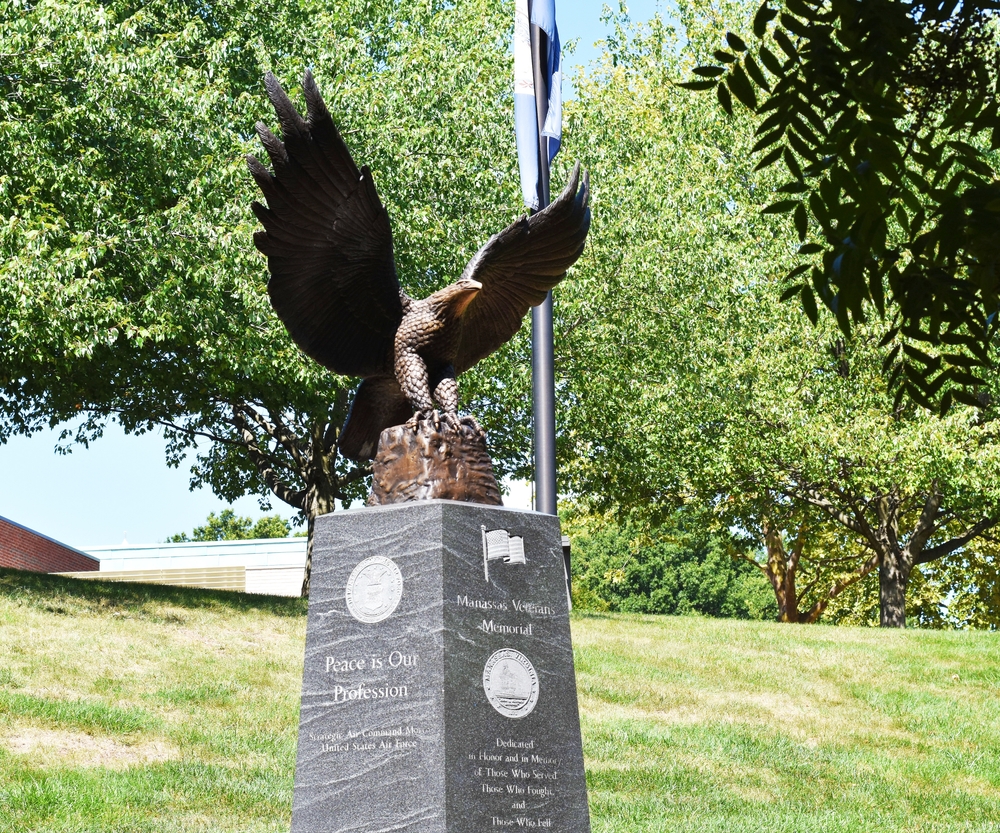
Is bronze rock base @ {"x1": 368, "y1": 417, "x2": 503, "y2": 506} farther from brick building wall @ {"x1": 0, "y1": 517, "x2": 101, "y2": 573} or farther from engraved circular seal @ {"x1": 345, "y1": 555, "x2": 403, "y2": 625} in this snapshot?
brick building wall @ {"x1": 0, "y1": 517, "x2": 101, "y2": 573}

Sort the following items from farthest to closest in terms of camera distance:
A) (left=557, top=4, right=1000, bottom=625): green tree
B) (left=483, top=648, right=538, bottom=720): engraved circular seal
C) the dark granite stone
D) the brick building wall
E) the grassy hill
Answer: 1. the brick building wall
2. (left=557, top=4, right=1000, bottom=625): green tree
3. the grassy hill
4. (left=483, top=648, right=538, bottom=720): engraved circular seal
5. the dark granite stone

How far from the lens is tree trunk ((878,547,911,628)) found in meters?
24.0

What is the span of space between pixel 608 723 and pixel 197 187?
28.2ft

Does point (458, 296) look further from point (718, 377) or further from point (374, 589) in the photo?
point (718, 377)

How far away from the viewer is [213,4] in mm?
18203

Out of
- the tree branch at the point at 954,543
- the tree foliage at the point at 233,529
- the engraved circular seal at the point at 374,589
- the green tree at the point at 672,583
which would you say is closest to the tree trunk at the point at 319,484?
the tree branch at the point at 954,543

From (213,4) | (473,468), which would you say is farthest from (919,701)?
(213,4)

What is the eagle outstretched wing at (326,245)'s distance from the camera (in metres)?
6.16

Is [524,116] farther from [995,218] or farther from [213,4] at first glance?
[213,4]

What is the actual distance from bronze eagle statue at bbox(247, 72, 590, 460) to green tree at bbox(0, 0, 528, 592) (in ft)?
25.9

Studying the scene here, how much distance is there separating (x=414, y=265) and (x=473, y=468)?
10.8m

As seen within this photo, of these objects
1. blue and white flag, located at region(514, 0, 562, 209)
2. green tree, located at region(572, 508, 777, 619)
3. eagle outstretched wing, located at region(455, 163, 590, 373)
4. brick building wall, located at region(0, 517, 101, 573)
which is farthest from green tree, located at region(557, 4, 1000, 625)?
green tree, located at region(572, 508, 777, 619)

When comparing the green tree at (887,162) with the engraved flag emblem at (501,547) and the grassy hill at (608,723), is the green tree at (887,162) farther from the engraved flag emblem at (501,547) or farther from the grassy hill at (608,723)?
the grassy hill at (608,723)

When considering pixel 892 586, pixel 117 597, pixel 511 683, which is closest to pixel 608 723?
pixel 511 683
